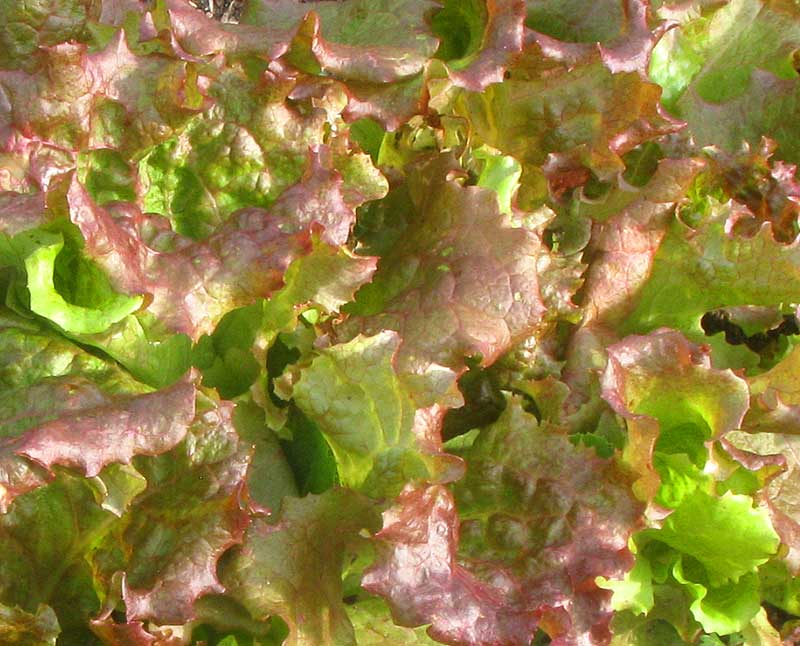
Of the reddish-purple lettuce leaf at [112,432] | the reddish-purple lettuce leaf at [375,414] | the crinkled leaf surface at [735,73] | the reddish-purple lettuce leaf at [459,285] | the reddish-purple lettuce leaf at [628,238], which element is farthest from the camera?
the crinkled leaf surface at [735,73]

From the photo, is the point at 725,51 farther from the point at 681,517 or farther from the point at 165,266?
the point at 165,266

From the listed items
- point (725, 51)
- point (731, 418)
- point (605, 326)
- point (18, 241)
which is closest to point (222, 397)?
point (18, 241)

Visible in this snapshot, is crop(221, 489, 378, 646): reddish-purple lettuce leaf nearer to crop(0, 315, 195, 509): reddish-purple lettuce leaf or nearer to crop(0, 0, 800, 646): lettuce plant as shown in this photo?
crop(0, 0, 800, 646): lettuce plant

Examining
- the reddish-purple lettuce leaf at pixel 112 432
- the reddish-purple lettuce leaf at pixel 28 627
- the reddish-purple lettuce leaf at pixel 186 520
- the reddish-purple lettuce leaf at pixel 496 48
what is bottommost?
the reddish-purple lettuce leaf at pixel 28 627

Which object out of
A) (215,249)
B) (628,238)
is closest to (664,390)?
(628,238)

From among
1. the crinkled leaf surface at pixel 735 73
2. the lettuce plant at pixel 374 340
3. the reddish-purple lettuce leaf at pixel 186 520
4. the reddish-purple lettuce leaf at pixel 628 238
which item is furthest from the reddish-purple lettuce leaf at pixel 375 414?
the crinkled leaf surface at pixel 735 73

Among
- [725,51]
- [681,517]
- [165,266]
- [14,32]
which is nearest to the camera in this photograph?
[165,266]

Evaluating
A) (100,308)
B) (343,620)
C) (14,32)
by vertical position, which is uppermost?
(14,32)

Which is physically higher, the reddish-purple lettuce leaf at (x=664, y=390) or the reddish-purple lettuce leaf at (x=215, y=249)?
the reddish-purple lettuce leaf at (x=215, y=249)

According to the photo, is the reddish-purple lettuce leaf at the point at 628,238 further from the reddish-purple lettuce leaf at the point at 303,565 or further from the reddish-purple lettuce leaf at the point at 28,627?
the reddish-purple lettuce leaf at the point at 28,627
